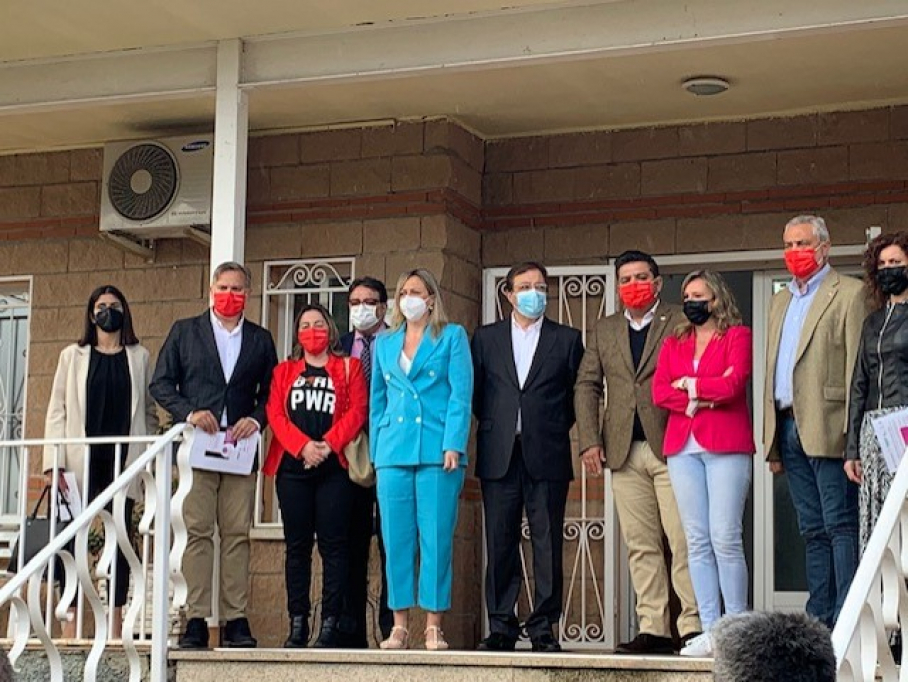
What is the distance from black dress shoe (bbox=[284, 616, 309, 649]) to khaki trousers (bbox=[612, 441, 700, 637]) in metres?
1.40

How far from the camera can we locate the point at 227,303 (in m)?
7.25

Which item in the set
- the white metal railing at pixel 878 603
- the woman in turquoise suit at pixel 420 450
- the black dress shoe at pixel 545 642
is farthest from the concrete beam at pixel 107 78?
the white metal railing at pixel 878 603

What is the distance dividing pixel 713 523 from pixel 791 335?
2.60ft

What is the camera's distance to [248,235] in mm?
9594

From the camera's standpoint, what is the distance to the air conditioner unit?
9.34 meters

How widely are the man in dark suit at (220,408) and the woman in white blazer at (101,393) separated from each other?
0.29 meters

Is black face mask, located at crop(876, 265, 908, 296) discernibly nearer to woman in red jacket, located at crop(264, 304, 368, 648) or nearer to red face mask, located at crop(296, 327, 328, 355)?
woman in red jacket, located at crop(264, 304, 368, 648)

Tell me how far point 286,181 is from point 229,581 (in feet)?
10.4

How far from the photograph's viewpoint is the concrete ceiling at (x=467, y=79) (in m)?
7.53

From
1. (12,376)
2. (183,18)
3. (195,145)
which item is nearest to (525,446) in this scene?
(183,18)

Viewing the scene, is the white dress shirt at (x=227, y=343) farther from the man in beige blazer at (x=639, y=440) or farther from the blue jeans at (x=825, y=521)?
the blue jeans at (x=825, y=521)

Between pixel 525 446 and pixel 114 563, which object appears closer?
pixel 114 563

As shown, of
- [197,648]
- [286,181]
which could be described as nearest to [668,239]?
[286,181]

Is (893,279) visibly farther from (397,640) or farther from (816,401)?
(397,640)
